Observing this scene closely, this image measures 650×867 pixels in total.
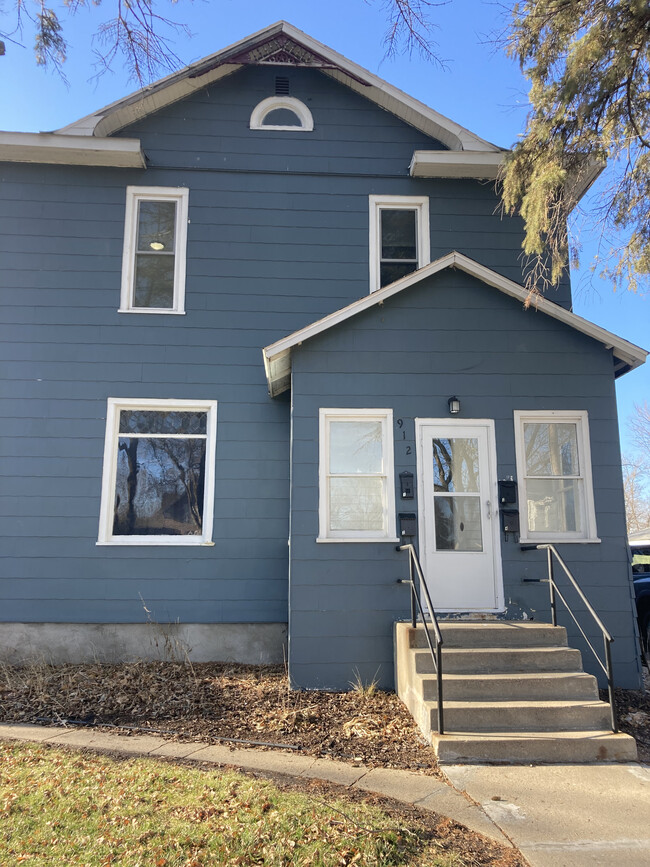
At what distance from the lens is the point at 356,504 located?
7.45m

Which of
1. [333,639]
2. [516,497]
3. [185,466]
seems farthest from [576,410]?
[185,466]

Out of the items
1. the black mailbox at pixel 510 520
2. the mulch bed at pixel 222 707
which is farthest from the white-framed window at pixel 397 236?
the mulch bed at pixel 222 707

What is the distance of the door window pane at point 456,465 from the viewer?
24.5 ft

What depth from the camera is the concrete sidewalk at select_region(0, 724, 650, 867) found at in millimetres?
3791

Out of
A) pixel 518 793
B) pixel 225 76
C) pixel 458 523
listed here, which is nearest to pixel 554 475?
pixel 458 523

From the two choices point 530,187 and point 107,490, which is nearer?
point 530,187

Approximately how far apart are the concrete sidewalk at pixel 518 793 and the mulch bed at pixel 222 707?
1.00 feet

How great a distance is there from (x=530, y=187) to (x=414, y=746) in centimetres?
533

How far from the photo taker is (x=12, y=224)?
8.98m

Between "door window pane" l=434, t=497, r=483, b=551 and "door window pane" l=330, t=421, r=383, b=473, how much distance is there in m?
0.85

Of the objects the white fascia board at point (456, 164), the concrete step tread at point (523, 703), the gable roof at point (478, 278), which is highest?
the white fascia board at point (456, 164)

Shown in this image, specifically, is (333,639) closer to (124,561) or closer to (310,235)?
(124,561)

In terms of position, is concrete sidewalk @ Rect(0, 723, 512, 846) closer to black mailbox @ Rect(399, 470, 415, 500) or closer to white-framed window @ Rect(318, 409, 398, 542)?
white-framed window @ Rect(318, 409, 398, 542)

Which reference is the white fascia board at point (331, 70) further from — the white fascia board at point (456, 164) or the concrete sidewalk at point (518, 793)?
the concrete sidewalk at point (518, 793)
